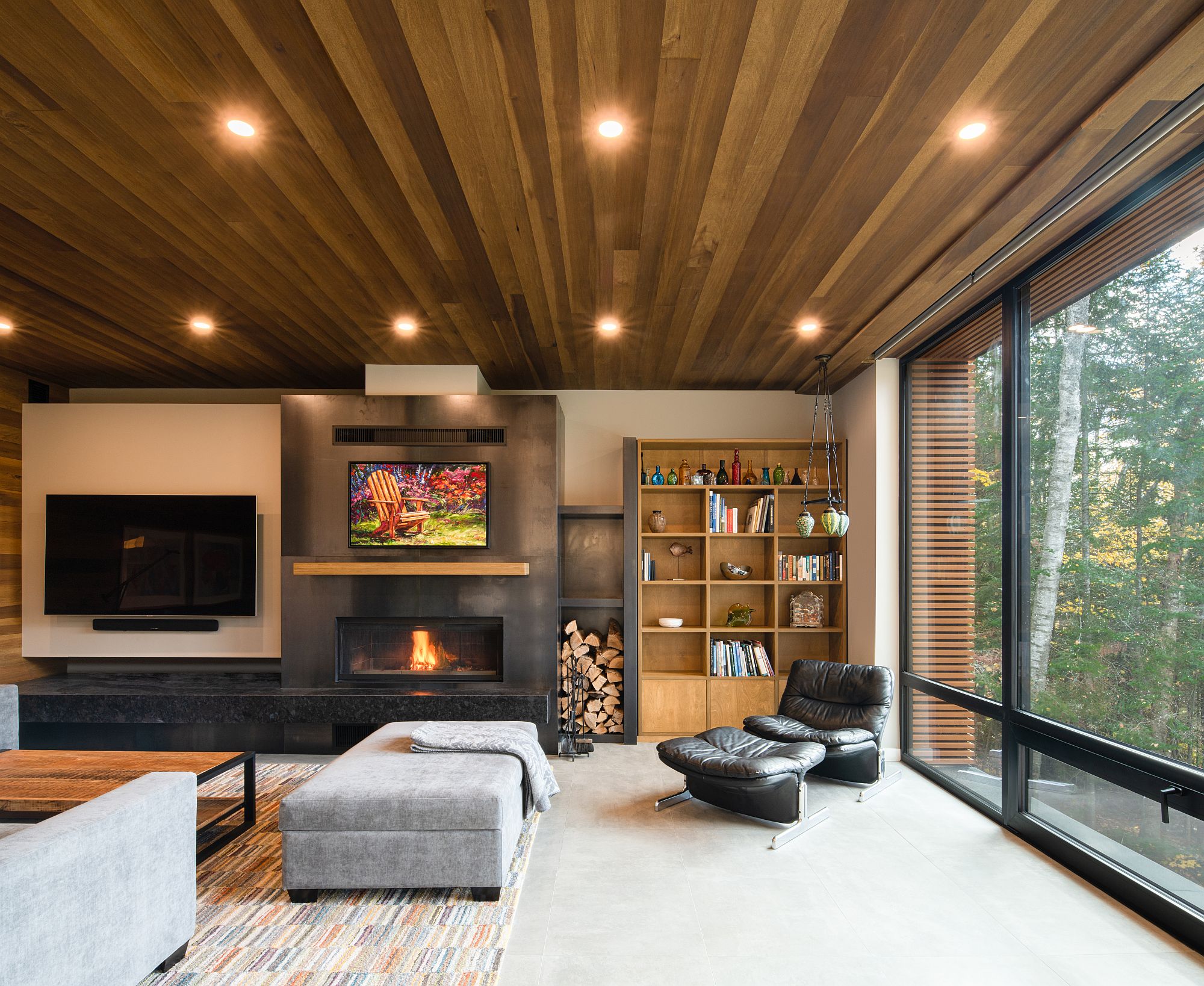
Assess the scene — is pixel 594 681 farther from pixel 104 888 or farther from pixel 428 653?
pixel 104 888

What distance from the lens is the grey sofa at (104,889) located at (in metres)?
1.78

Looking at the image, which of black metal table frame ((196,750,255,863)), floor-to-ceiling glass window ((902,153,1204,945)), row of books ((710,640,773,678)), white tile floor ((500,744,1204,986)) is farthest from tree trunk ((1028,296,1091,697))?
black metal table frame ((196,750,255,863))

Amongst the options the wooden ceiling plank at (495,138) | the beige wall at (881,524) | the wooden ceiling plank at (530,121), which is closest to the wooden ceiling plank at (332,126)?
the wooden ceiling plank at (495,138)

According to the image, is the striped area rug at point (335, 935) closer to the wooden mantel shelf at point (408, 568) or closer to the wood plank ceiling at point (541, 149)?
the wooden mantel shelf at point (408, 568)

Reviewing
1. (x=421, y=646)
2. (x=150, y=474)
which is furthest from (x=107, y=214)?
(x=421, y=646)

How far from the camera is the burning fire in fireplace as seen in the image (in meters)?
5.11

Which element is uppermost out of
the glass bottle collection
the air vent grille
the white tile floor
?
the air vent grille

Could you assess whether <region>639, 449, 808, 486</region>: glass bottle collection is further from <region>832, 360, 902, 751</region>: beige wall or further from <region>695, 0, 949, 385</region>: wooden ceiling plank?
<region>695, 0, 949, 385</region>: wooden ceiling plank

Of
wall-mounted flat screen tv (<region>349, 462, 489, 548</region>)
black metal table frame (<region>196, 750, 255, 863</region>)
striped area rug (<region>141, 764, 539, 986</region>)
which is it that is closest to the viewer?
striped area rug (<region>141, 764, 539, 986</region>)

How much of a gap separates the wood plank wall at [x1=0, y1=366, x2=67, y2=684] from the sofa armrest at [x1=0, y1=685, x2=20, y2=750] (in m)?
1.75

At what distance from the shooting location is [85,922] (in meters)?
1.97

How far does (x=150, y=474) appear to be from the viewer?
17.6 ft

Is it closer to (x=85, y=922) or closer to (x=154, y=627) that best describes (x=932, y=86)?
(x=85, y=922)

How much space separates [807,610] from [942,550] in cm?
143
